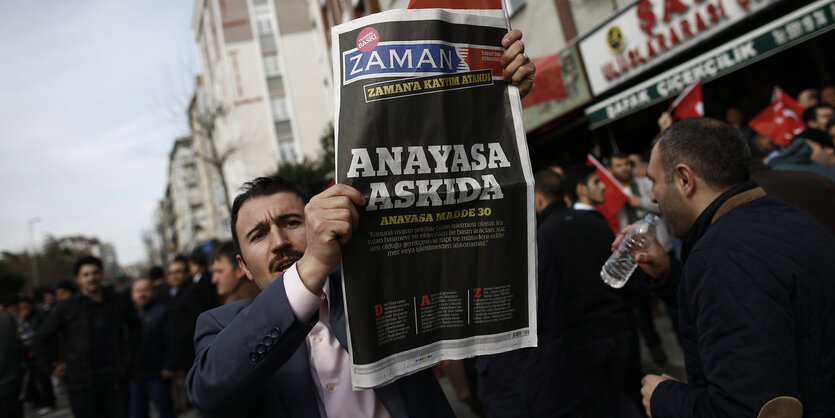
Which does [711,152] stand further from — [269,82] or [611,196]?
[269,82]

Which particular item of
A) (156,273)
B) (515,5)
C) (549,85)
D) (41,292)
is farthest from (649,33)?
(41,292)

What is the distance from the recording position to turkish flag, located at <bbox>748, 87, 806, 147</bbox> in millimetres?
5184

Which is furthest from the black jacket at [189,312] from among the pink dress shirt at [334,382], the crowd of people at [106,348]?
the pink dress shirt at [334,382]

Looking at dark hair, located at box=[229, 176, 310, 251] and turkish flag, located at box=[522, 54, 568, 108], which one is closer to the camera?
dark hair, located at box=[229, 176, 310, 251]

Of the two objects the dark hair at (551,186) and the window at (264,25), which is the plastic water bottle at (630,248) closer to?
the dark hair at (551,186)

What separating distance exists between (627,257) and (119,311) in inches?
235

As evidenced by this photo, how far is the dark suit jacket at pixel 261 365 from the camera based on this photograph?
126 centimetres

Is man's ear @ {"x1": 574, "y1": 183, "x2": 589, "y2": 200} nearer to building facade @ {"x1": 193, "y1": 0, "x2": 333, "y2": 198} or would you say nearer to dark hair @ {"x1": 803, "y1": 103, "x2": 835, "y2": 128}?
dark hair @ {"x1": 803, "y1": 103, "x2": 835, "y2": 128}

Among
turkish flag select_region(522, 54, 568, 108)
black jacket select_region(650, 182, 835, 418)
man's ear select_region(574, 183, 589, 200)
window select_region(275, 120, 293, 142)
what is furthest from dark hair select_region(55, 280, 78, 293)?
window select_region(275, 120, 293, 142)

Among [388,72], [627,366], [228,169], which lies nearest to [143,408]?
[627,366]

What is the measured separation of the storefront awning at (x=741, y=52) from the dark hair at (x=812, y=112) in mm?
1042

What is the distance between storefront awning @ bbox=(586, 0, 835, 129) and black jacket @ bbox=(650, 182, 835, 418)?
5618mm

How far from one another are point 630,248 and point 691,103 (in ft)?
6.92

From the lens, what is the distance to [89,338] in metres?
5.82
